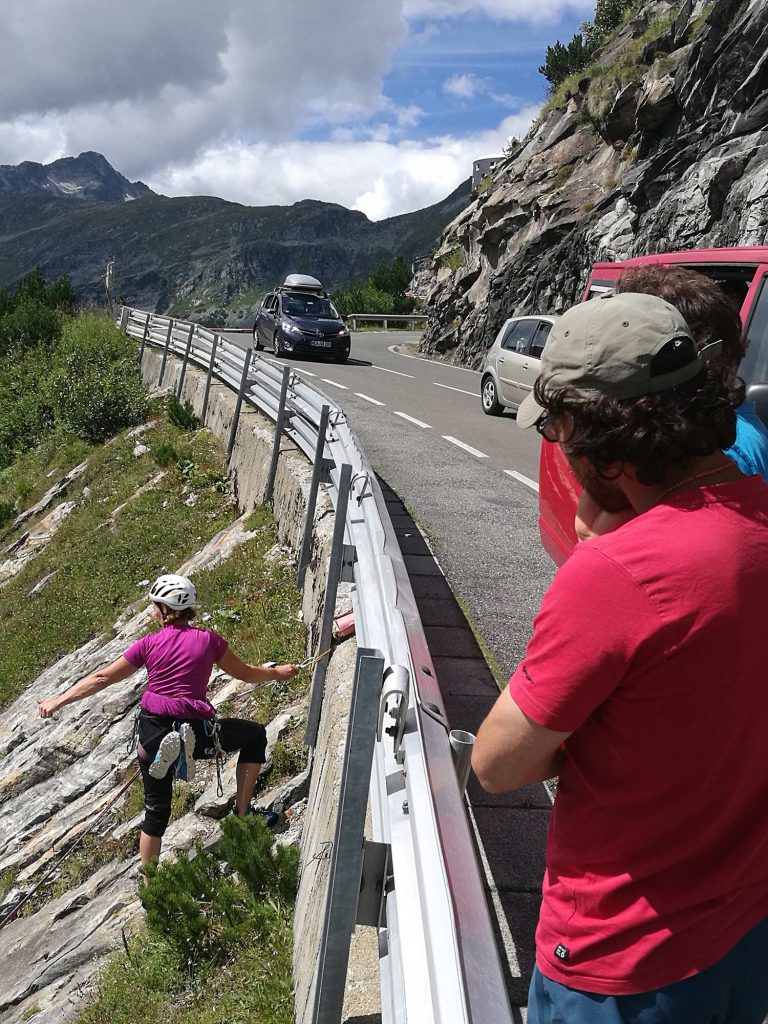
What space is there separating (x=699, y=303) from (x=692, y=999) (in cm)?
127

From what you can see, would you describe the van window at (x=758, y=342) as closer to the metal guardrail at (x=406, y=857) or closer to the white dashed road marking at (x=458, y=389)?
the metal guardrail at (x=406, y=857)

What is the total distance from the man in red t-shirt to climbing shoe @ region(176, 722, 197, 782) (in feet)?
12.2

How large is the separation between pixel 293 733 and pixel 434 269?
42.8 meters

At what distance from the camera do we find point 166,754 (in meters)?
5.03

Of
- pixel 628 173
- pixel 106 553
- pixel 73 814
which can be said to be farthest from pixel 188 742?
pixel 628 173

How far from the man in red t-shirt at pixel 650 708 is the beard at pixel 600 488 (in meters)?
0.02

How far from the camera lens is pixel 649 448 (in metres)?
1.55

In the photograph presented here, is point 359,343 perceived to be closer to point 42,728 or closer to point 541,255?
point 541,255

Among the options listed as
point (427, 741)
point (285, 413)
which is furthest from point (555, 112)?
point (427, 741)

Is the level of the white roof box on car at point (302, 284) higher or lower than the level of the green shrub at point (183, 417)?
higher

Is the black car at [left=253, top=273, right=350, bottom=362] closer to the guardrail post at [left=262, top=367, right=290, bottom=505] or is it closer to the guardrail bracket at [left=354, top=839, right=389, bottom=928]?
the guardrail post at [left=262, top=367, right=290, bottom=505]

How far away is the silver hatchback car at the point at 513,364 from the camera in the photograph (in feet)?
46.0

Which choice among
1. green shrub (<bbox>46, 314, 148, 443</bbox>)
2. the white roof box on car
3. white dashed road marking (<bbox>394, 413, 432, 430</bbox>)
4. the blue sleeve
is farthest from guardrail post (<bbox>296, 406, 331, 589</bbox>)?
the white roof box on car

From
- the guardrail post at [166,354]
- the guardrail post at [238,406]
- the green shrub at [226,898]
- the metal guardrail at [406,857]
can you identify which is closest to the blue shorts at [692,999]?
the metal guardrail at [406,857]
